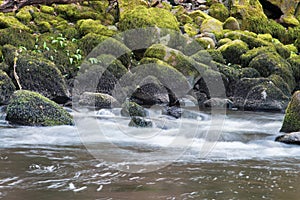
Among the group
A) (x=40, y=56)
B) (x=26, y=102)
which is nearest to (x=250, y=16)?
(x=40, y=56)

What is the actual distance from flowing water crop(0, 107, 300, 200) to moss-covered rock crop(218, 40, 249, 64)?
21.0ft

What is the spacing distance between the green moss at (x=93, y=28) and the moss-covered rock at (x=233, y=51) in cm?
394

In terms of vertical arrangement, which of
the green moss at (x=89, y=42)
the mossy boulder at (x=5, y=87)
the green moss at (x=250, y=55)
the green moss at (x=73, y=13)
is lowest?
the mossy boulder at (x=5, y=87)

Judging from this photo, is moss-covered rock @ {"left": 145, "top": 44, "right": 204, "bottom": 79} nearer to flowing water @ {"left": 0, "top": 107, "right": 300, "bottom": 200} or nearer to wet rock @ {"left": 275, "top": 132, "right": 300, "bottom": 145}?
flowing water @ {"left": 0, "top": 107, "right": 300, "bottom": 200}

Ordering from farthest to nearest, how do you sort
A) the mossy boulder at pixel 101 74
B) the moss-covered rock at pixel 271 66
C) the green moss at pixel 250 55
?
the green moss at pixel 250 55 < the moss-covered rock at pixel 271 66 < the mossy boulder at pixel 101 74

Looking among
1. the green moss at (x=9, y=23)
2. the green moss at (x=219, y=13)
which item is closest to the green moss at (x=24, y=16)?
the green moss at (x=9, y=23)

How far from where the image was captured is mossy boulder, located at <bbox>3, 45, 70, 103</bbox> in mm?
10656

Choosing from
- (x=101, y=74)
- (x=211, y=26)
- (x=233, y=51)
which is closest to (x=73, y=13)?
(x=211, y=26)

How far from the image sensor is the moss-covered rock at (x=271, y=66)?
43.2 feet

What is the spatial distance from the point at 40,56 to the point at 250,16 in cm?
1137

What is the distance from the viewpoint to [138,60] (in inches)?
→ 549

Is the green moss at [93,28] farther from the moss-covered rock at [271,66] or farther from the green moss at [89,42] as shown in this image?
the moss-covered rock at [271,66]

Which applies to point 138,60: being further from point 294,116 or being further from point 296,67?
point 294,116

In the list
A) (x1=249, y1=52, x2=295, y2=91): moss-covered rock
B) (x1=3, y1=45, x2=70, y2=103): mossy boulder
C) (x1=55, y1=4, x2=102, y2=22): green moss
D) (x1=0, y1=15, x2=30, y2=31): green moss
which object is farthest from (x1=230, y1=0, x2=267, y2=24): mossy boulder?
(x1=3, y1=45, x2=70, y2=103): mossy boulder
